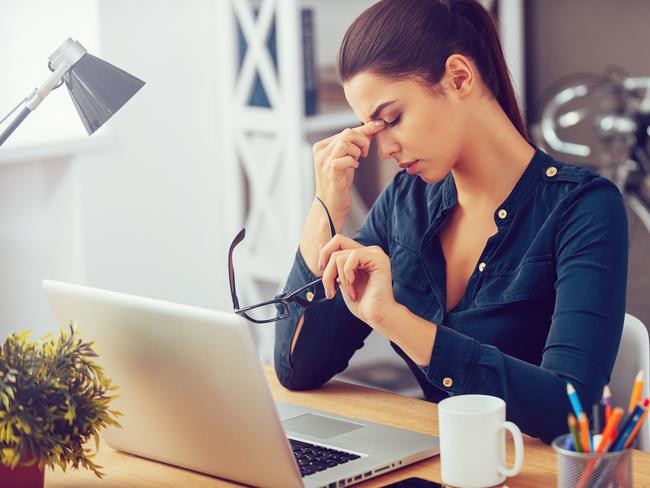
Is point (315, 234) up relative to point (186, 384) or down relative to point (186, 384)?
up

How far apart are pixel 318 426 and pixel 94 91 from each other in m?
0.52

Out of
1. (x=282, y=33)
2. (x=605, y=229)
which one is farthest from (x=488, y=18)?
(x=282, y=33)

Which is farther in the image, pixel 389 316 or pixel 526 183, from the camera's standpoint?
pixel 526 183

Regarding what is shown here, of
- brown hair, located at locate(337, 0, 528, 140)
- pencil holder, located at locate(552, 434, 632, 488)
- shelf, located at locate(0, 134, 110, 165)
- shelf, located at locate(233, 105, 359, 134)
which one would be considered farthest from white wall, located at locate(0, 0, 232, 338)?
pencil holder, located at locate(552, 434, 632, 488)

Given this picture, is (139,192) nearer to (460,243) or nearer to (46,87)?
(460,243)

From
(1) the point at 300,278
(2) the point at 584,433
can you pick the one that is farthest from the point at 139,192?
(2) the point at 584,433

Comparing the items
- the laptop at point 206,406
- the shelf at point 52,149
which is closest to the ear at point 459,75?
the laptop at point 206,406

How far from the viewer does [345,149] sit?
1.67 metres

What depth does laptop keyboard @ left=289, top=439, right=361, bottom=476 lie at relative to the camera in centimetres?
132

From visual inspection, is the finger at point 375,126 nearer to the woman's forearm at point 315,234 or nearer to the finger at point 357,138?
the finger at point 357,138

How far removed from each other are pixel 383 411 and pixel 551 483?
33 centimetres

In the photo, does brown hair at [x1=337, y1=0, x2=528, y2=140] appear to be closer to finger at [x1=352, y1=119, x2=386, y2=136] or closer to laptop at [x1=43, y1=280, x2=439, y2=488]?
finger at [x1=352, y1=119, x2=386, y2=136]

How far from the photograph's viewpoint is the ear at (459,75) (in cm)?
159

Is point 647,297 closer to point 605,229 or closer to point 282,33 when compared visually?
point 282,33
